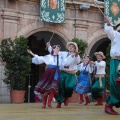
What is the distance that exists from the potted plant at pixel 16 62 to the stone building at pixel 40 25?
1.48m

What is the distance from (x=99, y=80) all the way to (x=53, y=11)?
502cm

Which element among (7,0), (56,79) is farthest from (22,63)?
(56,79)

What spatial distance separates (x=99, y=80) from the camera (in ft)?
31.3

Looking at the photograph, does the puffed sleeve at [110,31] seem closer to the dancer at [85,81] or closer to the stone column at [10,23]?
the dancer at [85,81]

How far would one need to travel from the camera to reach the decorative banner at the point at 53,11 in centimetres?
1342

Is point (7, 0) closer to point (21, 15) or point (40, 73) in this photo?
point (21, 15)

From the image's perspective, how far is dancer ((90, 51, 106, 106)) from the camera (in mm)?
9422

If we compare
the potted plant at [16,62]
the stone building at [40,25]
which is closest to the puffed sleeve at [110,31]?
the potted plant at [16,62]

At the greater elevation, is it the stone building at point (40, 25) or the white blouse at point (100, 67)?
the stone building at point (40, 25)

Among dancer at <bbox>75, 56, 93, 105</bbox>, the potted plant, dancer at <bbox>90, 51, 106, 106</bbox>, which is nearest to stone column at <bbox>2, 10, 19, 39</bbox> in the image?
the potted plant

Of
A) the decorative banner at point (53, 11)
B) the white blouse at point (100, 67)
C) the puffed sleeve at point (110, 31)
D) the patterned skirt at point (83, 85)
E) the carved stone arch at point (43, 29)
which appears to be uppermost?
the decorative banner at point (53, 11)

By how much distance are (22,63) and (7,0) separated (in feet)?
10.0

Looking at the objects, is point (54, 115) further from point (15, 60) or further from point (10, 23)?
point (10, 23)

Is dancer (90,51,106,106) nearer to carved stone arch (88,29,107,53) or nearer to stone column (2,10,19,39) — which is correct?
stone column (2,10,19,39)
